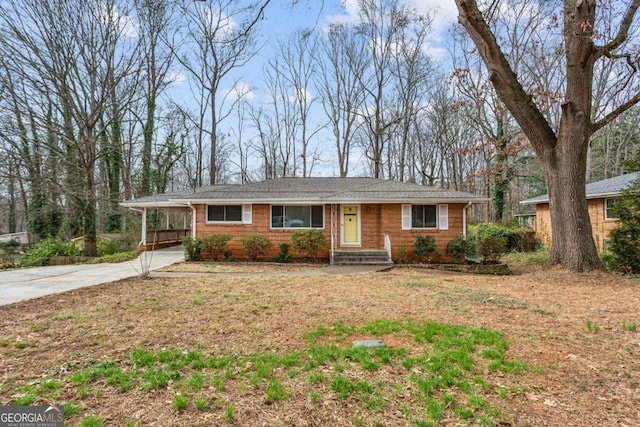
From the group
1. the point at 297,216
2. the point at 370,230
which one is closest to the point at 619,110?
the point at 370,230

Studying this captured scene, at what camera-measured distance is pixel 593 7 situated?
8.42 m

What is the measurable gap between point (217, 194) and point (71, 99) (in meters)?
7.28

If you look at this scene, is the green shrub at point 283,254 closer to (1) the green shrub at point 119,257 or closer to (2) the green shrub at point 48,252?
(1) the green shrub at point 119,257

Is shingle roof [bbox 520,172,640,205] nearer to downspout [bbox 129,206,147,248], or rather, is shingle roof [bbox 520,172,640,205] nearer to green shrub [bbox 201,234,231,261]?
green shrub [bbox 201,234,231,261]

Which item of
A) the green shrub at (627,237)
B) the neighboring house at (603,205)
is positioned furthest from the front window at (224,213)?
the neighboring house at (603,205)

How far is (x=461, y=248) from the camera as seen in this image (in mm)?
11992

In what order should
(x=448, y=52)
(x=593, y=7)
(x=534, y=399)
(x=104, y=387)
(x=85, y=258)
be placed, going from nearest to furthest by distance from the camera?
(x=534, y=399) < (x=104, y=387) < (x=593, y=7) < (x=85, y=258) < (x=448, y=52)

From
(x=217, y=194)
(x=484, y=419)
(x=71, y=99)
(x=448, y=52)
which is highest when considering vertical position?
(x=448, y=52)

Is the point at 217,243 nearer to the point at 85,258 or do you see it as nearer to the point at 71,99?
the point at 85,258

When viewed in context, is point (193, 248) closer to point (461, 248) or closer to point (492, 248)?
point (461, 248)

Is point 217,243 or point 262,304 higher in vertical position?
point 217,243

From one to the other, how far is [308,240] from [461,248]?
5843 millimetres

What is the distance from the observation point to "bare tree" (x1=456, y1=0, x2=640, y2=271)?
8.37 metres

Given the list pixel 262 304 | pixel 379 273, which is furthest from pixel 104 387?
pixel 379 273
